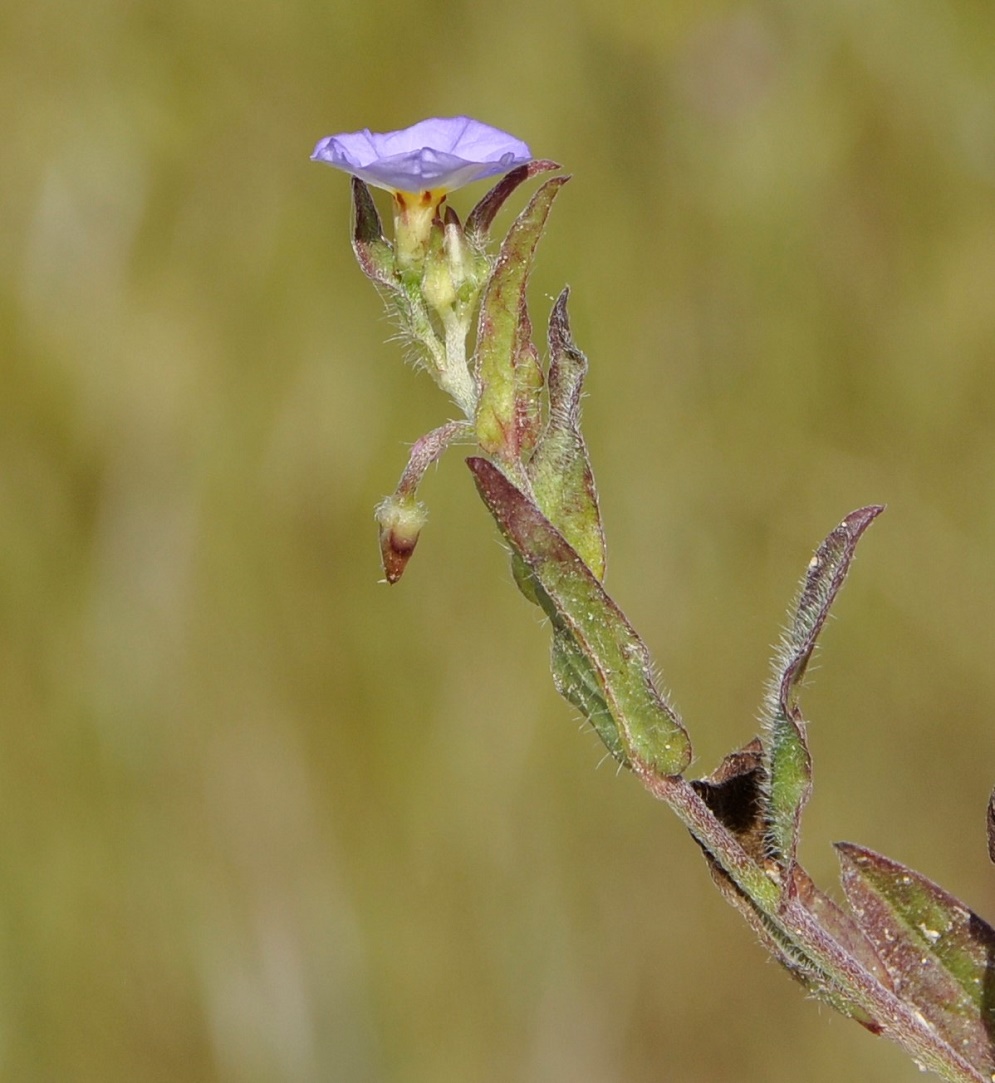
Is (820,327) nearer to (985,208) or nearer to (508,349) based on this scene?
(985,208)

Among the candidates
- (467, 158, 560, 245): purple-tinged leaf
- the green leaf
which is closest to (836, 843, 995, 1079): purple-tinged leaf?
the green leaf

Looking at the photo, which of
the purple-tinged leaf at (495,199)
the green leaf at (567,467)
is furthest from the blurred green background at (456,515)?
the green leaf at (567,467)

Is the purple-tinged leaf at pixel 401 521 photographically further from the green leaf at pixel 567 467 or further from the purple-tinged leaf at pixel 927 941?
the purple-tinged leaf at pixel 927 941

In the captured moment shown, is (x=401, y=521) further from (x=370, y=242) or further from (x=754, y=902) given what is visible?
(x=754, y=902)

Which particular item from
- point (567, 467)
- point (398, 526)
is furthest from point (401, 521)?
point (567, 467)

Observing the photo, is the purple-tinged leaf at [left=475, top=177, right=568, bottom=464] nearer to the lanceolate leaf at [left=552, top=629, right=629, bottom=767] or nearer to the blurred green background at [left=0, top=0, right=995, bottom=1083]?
the lanceolate leaf at [left=552, top=629, right=629, bottom=767]
